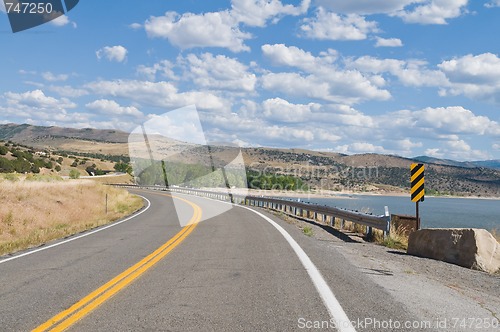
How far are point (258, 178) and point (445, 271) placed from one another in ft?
430

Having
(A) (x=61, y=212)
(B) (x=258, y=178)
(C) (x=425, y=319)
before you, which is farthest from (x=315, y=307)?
(B) (x=258, y=178)

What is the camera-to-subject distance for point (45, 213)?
25.7 metres

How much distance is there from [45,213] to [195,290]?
851 inches

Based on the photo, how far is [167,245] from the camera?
11.9 meters

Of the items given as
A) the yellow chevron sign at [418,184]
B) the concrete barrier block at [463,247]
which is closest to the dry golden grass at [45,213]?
the concrete barrier block at [463,247]

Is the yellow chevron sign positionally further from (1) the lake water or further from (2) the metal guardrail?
(1) the lake water

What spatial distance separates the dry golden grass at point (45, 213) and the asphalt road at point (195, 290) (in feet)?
13.8

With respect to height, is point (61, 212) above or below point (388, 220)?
below

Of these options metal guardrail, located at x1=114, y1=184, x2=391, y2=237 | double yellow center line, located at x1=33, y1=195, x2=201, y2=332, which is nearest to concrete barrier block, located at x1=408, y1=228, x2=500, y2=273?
Result: metal guardrail, located at x1=114, y1=184, x2=391, y2=237

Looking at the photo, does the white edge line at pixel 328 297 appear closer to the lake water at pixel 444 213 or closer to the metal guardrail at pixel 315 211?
the metal guardrail at pixel 315 211

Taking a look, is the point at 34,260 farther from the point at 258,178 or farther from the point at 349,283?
the point at 258,178

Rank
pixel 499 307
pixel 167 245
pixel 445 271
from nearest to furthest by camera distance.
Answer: pixel 499 307 < pixel 445 271 < pixel 167 245

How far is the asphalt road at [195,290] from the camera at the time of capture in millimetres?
5219

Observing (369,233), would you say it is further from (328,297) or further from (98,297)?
(98,297)
